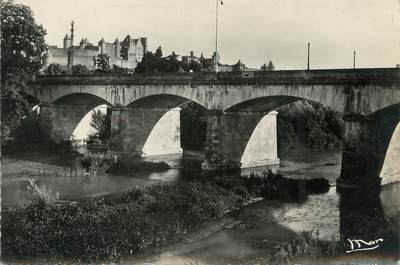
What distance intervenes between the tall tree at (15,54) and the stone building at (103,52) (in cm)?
4057

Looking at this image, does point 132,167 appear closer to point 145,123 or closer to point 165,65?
point 145,123

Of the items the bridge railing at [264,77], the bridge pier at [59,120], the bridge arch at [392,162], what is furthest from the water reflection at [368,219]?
the bridge pier at [59,120]

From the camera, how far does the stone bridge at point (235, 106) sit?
25.8m

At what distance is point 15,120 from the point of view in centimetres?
3034

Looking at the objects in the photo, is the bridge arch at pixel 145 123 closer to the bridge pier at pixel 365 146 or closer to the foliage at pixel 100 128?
the foliage at pixel 100 128

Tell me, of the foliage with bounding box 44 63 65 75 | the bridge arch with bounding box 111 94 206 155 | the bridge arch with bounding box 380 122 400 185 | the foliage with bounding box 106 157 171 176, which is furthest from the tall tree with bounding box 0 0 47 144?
the foliage with bounding box 44 63 65 75

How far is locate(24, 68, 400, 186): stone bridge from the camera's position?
25781 mm

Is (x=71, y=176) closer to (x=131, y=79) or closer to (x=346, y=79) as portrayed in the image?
(x=131, y=79)

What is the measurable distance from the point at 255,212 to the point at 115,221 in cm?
699

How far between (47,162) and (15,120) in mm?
6101

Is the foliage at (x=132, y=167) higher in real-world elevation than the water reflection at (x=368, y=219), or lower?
higher

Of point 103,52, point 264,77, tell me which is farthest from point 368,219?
point 103,52

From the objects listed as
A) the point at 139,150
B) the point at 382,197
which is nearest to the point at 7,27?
the point at 139,150

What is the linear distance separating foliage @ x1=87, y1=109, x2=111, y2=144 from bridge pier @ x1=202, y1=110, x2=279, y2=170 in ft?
61.9
